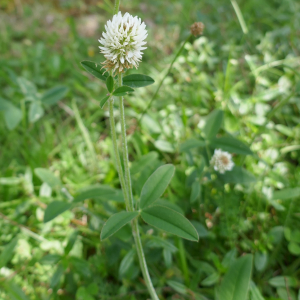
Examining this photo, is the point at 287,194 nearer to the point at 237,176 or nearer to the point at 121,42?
the point at 237,176

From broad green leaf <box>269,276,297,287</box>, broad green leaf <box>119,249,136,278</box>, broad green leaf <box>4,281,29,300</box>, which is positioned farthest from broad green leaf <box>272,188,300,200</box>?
broad green leaf <box>4,281,29,300</box>

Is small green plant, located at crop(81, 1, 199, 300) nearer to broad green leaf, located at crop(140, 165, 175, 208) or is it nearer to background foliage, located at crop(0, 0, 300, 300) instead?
broad green leaf, located at crop(140, 165, 175, 208)

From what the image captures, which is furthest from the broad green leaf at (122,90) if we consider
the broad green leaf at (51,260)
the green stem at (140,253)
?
the broad green leaf at (51,260)

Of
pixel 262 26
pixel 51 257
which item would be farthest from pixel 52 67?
pixel 262 26

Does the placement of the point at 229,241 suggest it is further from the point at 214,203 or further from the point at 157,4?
the point at 157,4

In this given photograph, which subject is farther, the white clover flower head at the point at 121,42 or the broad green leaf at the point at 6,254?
the broad green leaf at the point at 6,254

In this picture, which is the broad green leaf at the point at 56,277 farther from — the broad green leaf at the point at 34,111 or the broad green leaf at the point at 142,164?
the broad green leaf at the point at 34,111

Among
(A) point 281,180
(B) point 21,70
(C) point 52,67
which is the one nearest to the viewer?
(A) point 281,180
